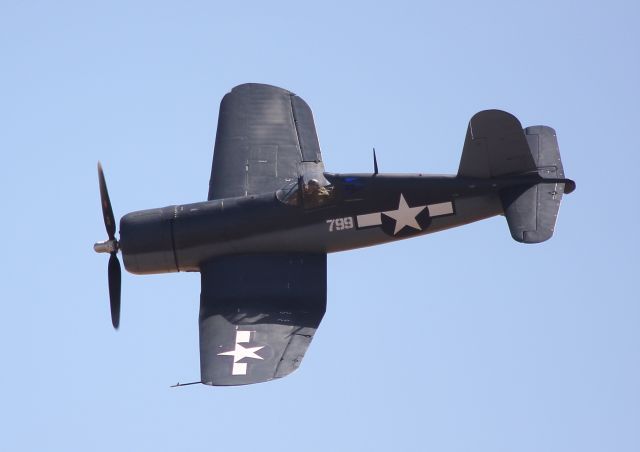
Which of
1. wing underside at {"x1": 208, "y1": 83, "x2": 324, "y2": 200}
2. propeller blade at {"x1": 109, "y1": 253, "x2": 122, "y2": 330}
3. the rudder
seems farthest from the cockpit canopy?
propeller blade at {"x1": 109, "y1": 253, "x2": 122, "y2": 330}

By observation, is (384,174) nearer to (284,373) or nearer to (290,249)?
(290,249)

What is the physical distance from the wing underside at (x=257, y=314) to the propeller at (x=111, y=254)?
1.45m

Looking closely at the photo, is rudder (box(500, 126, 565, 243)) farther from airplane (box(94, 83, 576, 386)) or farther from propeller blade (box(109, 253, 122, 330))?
propeller blade (box(109, 253, 122, 330))

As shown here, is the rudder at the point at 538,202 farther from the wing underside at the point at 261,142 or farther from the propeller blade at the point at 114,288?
the propeller blade at the point at 114,288

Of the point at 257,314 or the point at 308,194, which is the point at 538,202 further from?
the point at 257,314

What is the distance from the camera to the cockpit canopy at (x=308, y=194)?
2708 centimetres

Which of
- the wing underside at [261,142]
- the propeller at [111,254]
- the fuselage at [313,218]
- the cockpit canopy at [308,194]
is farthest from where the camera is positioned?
the wing underside at [261,142]

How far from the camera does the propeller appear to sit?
91.5ft

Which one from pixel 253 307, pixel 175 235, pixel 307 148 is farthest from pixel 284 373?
pixel 307 148

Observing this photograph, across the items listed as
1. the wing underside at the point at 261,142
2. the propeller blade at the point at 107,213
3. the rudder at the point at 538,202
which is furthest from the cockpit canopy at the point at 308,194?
the propeller blade at the point at 107,213

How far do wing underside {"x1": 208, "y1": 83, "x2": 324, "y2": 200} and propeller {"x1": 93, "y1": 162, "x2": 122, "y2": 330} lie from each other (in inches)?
70.0

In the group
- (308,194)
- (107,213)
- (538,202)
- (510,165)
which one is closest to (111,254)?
(107,213)

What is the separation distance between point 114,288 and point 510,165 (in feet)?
21.1

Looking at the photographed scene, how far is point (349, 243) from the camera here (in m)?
27.6
